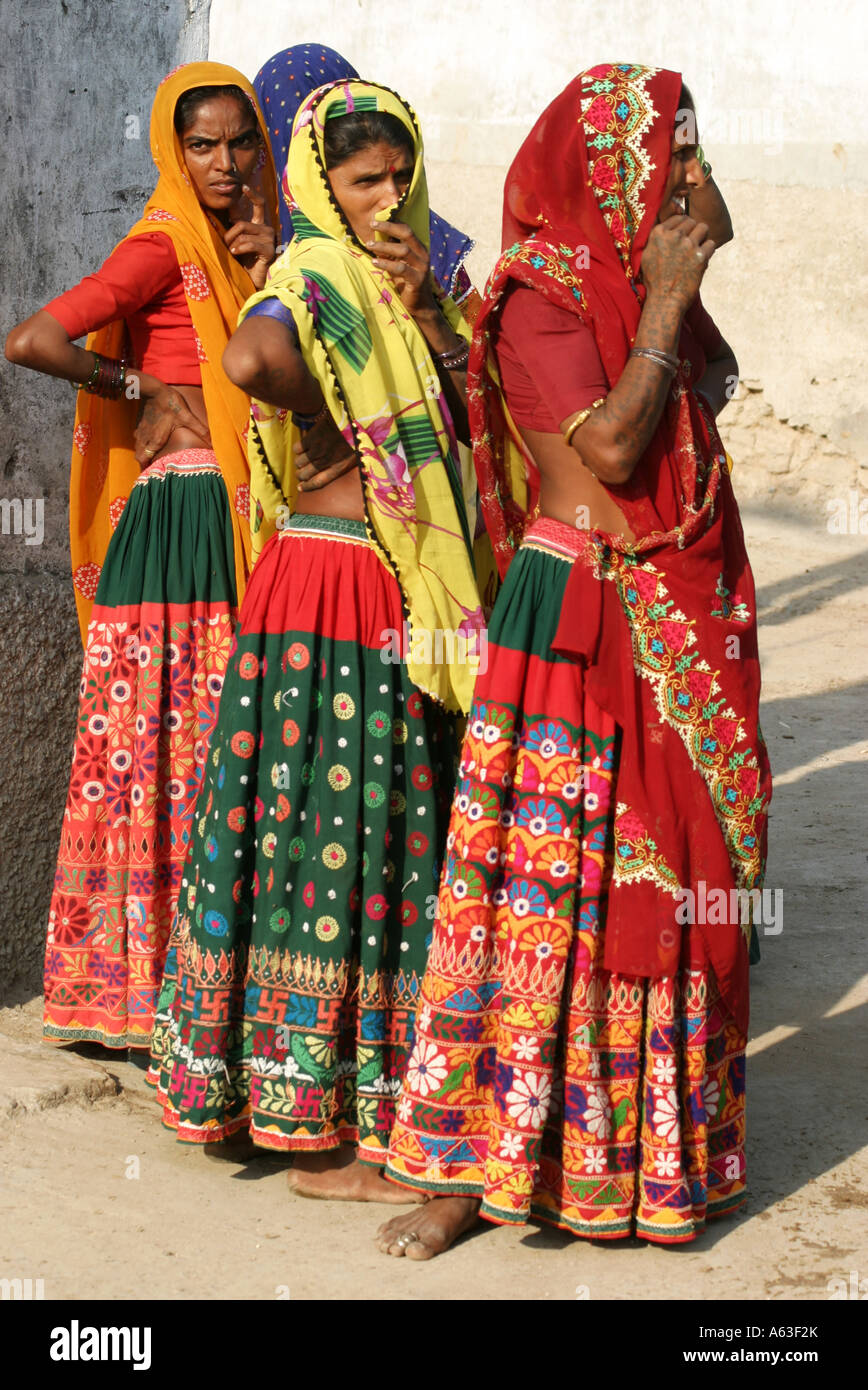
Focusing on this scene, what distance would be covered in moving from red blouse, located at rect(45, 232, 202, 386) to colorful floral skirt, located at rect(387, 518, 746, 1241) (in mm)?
1531

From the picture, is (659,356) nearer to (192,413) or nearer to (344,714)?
(344,714)

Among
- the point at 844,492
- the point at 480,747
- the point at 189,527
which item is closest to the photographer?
the point at 480,747

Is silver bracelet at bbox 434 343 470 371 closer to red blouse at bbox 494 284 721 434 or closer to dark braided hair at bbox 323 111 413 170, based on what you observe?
red blouse at bbox 494 284 721 434

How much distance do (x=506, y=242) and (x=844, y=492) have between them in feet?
37.0

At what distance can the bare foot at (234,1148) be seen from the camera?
359 centimetres

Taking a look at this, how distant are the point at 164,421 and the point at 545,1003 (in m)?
2.05

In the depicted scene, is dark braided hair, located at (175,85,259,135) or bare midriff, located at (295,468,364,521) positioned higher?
dark braided hair, located at (175,85,259,135)

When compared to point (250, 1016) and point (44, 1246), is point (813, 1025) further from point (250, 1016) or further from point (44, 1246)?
point (44, 1246)

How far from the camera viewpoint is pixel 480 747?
3.08 metres

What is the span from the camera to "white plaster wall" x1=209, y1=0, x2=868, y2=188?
559 inches

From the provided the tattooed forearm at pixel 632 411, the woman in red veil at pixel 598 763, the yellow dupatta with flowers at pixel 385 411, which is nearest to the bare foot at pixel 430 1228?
the woman in red veil at pixel 598 763

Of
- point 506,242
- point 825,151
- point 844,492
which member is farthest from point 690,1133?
point 825,151

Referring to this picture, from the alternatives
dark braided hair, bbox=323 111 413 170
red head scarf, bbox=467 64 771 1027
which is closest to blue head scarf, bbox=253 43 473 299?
dark braided hair, bbox=323 111 413 170

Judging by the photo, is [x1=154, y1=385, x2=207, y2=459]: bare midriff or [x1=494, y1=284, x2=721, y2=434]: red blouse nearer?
[x1=494, y1=284, x2=721, y2=434]: red blouse
